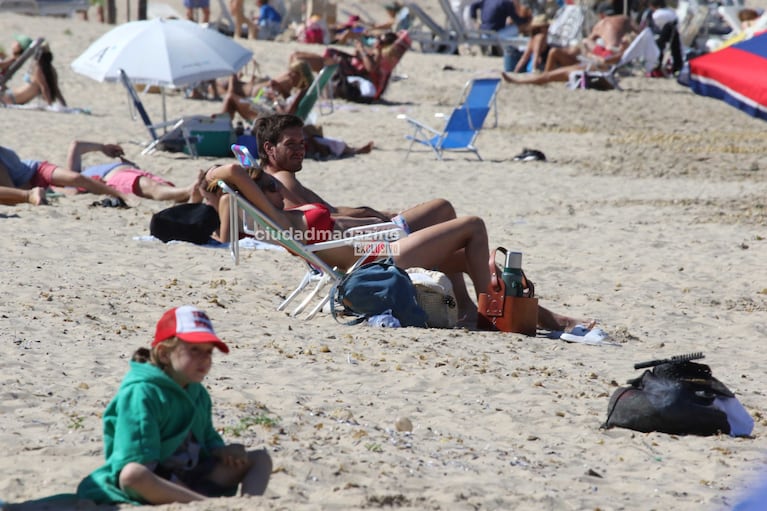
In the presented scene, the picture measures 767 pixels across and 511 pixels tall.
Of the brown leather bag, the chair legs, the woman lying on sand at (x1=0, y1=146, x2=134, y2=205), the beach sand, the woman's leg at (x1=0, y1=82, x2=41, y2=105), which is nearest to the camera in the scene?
the beach sand

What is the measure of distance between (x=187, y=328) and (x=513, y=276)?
282 centimetres

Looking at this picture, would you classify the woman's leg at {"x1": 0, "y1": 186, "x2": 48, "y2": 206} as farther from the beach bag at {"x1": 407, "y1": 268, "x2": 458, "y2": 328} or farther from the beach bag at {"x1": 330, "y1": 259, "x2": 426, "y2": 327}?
the beach bag at {"x1": 407, "y1": 268, "x2": 458, "y2": 328}

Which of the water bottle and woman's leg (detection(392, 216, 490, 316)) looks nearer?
the water bottle

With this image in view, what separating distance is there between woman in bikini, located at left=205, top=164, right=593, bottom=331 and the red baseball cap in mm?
2646

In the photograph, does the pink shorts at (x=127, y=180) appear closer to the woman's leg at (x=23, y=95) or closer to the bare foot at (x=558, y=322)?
the bare foot at (x=558, y=322)

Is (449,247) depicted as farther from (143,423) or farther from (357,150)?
(357,150)

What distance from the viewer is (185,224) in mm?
7402

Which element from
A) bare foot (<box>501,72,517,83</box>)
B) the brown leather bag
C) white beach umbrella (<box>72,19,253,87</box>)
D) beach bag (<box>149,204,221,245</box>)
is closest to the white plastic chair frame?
the brown leather bag

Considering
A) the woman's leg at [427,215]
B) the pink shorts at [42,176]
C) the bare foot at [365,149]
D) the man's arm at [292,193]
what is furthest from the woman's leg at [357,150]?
the man's arm at [292,193]

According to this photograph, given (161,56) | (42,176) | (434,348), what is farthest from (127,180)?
(434,348)

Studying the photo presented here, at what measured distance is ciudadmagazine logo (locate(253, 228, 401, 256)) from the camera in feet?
18.4

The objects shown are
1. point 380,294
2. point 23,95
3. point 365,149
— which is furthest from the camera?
point 23,95

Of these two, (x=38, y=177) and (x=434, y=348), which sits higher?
(x=434, y=348)

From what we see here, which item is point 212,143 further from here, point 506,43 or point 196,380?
point 506,43
